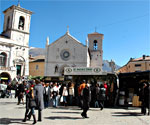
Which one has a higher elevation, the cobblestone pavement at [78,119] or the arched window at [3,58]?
the arched window at [3,58]

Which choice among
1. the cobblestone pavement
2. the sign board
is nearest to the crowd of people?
the cobblestone pavement

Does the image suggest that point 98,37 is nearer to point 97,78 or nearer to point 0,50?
point 0,50

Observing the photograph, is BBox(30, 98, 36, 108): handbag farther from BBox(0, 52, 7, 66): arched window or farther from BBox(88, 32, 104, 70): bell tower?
BBox(88, 32, 104, 70): bell tower

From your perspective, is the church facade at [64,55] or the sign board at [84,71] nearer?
the sign board at [84,71]

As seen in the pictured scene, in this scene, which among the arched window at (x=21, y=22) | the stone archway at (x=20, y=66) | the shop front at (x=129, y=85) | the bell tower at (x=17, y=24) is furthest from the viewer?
the arched window at (x=21, y=22)

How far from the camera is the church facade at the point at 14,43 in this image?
110ft

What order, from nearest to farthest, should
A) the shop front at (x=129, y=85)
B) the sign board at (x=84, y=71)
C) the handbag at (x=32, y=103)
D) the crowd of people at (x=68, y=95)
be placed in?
the handbag at (x=32, y=103)
the crowd of people at (x=68, y=95)
the sign board at (x=84, y=71)
the shop front at (x=129, y=85)

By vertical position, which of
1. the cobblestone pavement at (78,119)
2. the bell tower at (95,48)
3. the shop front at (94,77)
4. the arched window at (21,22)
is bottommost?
the cobblestone pavement at (78,119)

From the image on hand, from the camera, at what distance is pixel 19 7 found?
37469 millimetres

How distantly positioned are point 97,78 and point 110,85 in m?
1.09

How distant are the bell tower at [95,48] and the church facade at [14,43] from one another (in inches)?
617

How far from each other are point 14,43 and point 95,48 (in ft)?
63.7

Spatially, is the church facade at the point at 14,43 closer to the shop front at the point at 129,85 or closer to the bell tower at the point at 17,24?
the bell tower at the point at 17,24

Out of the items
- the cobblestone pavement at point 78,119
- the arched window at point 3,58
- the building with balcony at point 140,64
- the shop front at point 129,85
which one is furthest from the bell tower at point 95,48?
the cobblestone pavement at point 78,119
